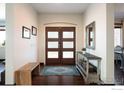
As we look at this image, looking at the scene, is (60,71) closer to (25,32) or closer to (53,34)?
(25,32)

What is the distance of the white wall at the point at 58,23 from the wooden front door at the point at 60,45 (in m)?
0.22

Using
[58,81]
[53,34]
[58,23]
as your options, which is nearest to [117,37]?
[58,23]

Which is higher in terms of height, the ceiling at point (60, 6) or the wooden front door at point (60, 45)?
the ceiling at point (60, 6)

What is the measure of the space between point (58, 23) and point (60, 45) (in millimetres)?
1187

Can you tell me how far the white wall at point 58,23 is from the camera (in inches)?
330

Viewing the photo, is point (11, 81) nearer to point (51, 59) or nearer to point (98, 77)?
point (98, 77)

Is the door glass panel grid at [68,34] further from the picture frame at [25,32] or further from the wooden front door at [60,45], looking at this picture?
the picture frame at [25,32]

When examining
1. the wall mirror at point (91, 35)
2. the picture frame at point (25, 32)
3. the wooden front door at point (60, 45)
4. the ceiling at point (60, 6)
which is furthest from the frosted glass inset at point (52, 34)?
the picture frame at point (25, 32)

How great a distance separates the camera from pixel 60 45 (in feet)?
28.1

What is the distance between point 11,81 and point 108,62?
2.52 m

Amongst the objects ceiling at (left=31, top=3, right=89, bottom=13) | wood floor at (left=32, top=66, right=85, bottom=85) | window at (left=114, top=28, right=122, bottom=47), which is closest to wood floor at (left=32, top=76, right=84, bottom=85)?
wood floor at (left=32, top=66, right=85, bottom=85)

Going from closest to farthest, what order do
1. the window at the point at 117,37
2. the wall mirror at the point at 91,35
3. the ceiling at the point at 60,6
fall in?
the wall mirror at the point at 91,35, the ceiling at the point at 60,6, the window at the point at 117,37

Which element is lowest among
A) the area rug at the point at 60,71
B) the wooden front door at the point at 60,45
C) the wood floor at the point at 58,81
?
the wood floor at the point at 58,81
